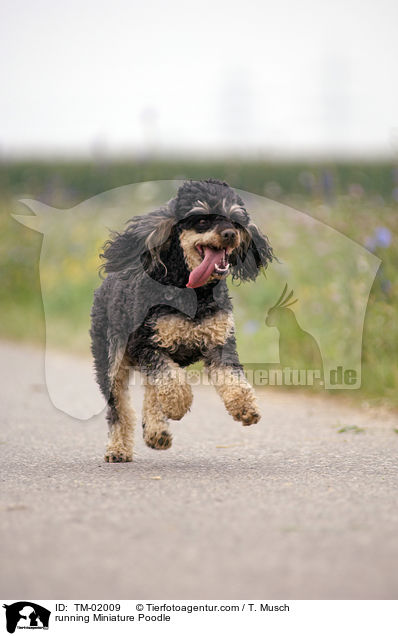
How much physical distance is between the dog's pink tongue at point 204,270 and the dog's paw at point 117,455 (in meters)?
1.15

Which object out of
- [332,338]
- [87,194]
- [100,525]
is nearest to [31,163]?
[87,194]

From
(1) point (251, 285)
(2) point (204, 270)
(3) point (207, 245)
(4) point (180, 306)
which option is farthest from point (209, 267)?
(1) point (251, 285)

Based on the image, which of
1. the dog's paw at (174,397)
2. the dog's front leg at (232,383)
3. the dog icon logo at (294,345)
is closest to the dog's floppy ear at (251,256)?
the dog's front leg at (232,383)

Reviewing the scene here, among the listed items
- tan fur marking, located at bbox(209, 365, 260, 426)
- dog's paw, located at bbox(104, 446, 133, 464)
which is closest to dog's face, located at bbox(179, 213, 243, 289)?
tan fur marking, located at bbox(209, 365, 260, 426)

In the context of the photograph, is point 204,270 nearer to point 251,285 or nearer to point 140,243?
point 140,243

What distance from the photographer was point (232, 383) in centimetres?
501

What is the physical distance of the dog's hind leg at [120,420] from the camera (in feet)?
18.2

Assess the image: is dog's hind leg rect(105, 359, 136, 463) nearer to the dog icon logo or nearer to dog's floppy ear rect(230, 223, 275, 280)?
dog's floppy ear rect(230, 223, 275, 280)

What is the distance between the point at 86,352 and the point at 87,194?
956 centimetres

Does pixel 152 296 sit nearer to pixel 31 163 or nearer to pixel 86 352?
pixel 86 352

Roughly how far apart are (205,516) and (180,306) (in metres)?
1.55

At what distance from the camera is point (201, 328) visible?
16.6 feet
